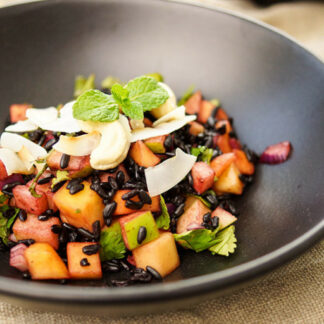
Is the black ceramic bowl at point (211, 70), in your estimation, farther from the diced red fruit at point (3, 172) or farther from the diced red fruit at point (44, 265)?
the diced red fruit at point (3, 172)

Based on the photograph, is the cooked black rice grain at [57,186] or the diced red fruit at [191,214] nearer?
the cooked black rice grain at [57,186]

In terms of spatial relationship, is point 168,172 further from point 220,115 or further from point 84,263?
point 220,115

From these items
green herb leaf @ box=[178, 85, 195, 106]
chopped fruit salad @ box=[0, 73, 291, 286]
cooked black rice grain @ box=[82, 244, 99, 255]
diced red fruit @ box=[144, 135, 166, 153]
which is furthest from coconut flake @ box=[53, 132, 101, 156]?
green herb leaf @ box=[178, 85, 195, 106]

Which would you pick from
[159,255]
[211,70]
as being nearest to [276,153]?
[211,70]

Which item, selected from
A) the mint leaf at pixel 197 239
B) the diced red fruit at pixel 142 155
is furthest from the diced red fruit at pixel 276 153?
the diced red fruit at pixel 142 155

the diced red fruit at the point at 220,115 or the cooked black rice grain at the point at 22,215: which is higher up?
the diced red fruit at the point at 220,115

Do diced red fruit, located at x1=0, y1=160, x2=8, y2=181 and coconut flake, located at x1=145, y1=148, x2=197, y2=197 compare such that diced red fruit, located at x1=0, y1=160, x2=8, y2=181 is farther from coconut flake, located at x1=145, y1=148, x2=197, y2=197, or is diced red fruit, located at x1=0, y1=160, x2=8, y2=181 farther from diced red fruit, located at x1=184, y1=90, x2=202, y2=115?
diced red fruit, located at x1=184, y1=90, x2=202, y2=115
